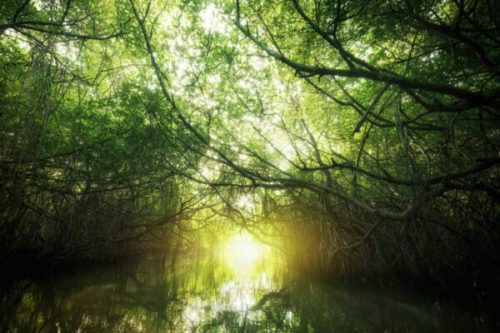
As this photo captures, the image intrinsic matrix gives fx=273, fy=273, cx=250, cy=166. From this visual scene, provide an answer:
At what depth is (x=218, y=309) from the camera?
3494mm

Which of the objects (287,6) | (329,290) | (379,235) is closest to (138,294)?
(329,290)

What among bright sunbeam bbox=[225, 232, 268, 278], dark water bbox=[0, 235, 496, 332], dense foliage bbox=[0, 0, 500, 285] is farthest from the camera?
bright sunbeam bbox=[225, 232, 268, 278]

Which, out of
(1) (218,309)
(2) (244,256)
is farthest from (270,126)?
(2) (244,256)

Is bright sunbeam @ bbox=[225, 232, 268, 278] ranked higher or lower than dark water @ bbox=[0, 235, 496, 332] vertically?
higher

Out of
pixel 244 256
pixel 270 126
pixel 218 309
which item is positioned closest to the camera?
pixel 218 309

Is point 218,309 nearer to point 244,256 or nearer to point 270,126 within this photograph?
point 270,126

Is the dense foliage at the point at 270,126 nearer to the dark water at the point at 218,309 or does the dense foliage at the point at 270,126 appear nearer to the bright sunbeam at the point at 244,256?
the dark water at the point at 218,309

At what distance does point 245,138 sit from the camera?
5.68m

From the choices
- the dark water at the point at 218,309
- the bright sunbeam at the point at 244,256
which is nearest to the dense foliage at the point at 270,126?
the dark water at the point at 218,309

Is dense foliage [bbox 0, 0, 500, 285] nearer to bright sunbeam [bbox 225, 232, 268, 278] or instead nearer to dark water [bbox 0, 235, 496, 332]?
dark water [bbox 0, 235, 496, 332]

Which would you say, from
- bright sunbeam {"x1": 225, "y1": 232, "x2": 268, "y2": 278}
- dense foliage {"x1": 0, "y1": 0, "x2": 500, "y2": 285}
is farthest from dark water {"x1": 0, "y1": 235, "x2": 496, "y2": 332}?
bright sunbeam {"x1": 225, "y1": 232, "x2": 268, "y2": 278}

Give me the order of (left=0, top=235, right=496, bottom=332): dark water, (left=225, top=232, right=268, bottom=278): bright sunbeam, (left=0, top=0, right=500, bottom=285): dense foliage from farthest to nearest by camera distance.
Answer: (left=225, top=232, right=268, bottom=278): bright sunbeam
(left=0, top=235, right=496, bottom=332): dark water
(left=0, top=0, right=500, bottom=285): dense foliage

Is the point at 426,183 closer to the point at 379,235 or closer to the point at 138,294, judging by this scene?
the point at 379,235

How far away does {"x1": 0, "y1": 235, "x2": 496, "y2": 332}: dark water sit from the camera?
2.81m
